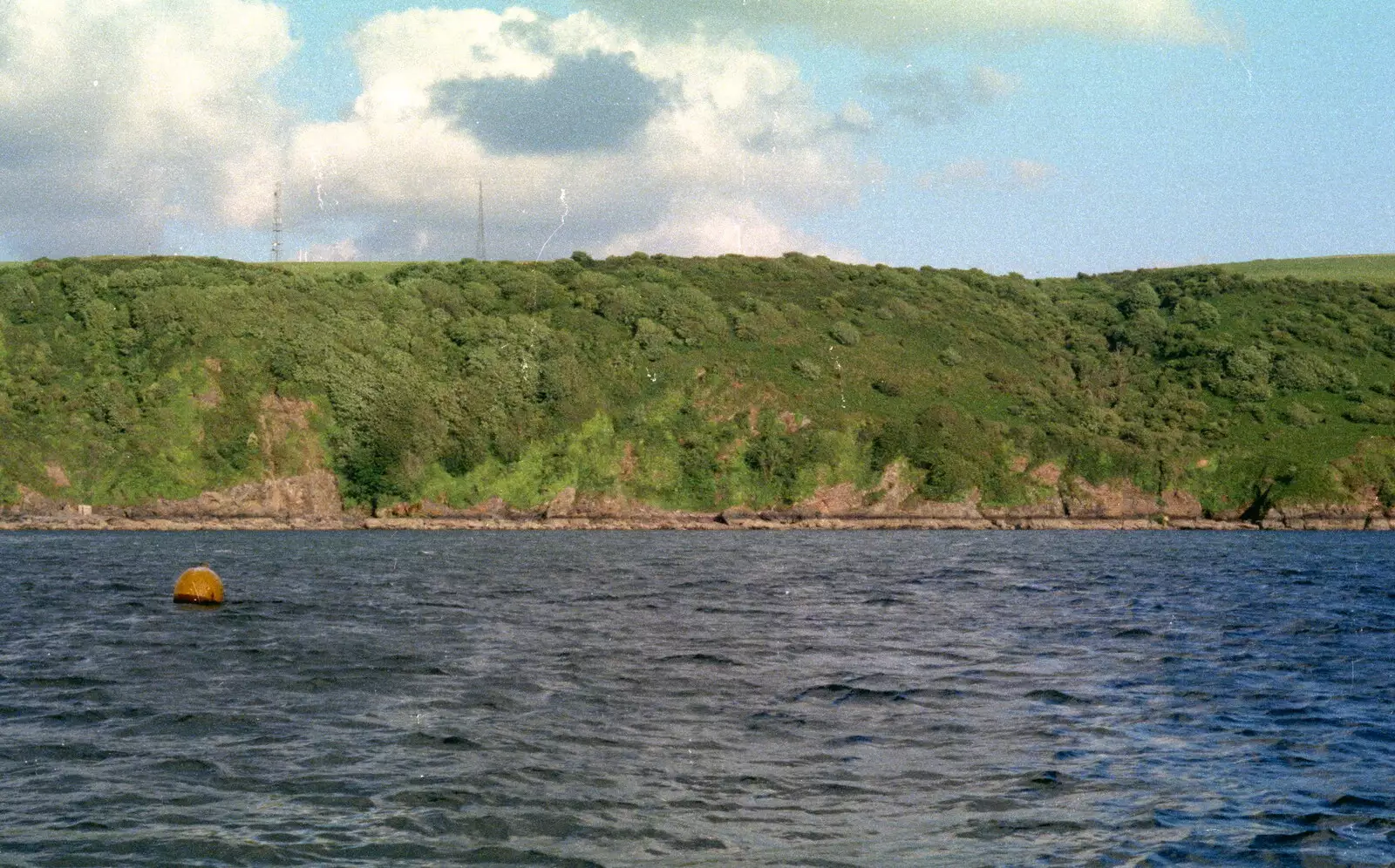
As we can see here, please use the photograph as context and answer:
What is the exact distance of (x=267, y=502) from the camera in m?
119

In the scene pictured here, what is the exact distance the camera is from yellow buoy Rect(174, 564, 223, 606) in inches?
1555

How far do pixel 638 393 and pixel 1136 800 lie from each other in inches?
4679

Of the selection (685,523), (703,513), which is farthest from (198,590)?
(703,513)

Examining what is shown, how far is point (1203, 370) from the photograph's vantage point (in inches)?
5960

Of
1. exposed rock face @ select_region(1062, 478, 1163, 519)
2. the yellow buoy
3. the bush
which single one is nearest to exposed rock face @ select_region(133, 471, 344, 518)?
the bush

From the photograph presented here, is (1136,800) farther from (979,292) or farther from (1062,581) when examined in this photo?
(979,292)

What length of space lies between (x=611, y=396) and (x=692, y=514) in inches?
664

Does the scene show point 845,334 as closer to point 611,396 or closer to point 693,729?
point 611,396

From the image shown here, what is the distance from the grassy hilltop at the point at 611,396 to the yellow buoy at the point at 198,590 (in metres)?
82.0

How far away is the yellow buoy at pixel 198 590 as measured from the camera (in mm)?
39500

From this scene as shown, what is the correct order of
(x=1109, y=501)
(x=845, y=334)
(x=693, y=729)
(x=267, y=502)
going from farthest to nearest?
(x=845, y=334) < (x=1109, y=501) < (x=267, y=502) < (x=693, y=729)

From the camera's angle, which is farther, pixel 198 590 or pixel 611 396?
pixel 611 396

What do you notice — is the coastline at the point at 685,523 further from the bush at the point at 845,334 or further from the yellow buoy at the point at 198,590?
the yellow buoy at the point at 198,590

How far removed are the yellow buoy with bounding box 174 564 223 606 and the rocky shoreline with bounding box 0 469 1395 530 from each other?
76.0 metres
